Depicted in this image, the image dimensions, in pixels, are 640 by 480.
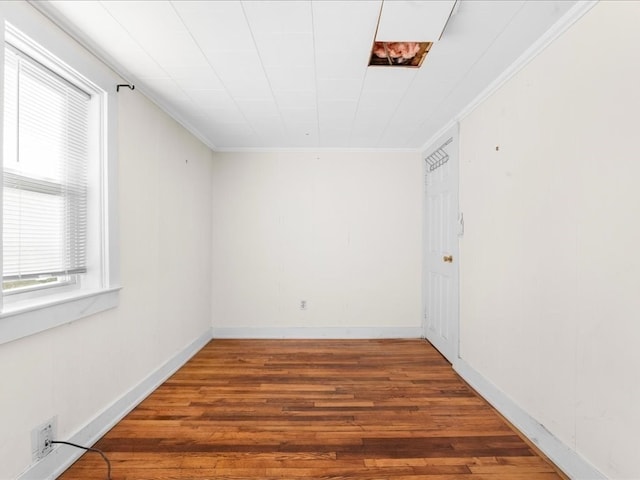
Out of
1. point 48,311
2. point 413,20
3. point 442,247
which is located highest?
point 413,20

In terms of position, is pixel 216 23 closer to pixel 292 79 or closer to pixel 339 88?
pixel 292 79

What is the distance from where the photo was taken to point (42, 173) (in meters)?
1.77

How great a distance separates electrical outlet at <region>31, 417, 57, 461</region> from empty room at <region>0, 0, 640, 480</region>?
15 mm

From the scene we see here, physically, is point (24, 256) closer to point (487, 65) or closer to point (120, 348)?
point (120, 348)

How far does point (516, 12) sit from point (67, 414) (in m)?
3.21

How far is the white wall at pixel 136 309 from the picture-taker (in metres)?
1.58

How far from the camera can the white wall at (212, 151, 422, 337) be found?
4.23 m

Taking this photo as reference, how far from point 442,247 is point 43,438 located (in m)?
3.44

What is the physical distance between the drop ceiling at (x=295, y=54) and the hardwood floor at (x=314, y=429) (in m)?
2.40

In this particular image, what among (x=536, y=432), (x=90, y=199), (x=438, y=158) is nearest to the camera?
(x=536, y=432)

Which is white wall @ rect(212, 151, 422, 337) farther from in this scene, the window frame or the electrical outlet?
the electrical outlet

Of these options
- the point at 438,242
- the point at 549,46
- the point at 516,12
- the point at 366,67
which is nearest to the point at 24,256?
the point at 366,67

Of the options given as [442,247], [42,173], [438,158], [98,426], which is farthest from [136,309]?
[438,158]

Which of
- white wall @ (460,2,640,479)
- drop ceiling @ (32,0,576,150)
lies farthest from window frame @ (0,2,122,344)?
white wall @ (460,2,640,479)
